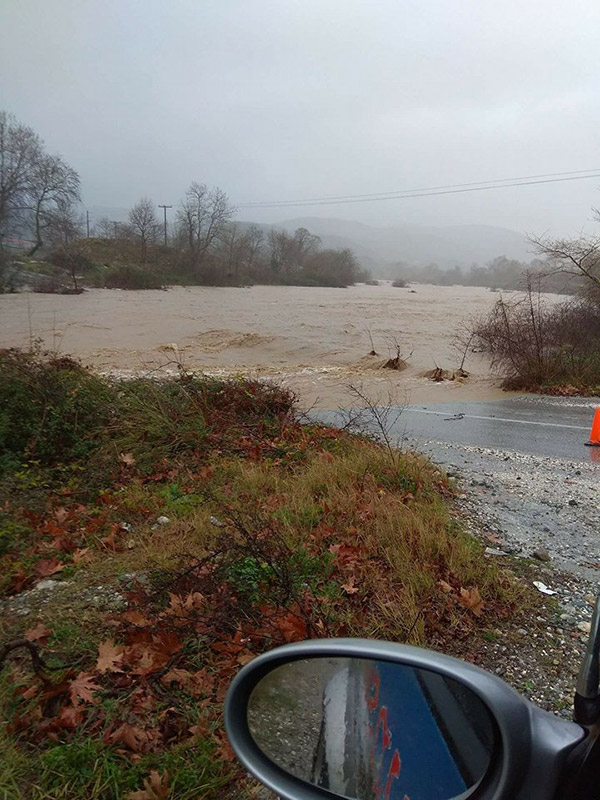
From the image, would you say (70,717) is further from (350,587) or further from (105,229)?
(105,229)

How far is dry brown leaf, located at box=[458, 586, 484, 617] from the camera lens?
3.43m

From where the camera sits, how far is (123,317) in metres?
36.2

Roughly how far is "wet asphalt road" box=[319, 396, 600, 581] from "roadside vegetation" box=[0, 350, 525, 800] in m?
0.52

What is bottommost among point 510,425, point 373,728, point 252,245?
point 510,425

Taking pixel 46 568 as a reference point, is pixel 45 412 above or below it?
above

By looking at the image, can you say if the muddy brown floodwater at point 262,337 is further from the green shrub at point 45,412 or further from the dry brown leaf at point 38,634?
the dry brown leaf at point 38,634

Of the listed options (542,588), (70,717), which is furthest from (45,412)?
(542,588)

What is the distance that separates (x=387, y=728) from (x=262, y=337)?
29.2 metres

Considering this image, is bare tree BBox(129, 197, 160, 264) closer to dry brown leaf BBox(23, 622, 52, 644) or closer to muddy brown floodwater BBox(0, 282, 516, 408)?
muddy brown floodwater BBox(0, 282, 516, 408)

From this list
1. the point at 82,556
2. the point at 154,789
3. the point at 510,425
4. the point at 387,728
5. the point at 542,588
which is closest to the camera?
the point at 387,728

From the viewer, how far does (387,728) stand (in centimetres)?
128

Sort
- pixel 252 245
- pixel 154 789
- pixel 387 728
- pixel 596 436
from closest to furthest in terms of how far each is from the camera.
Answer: pixel 387 728
pixel 154 789
pixel 596 436
pixel 252 245

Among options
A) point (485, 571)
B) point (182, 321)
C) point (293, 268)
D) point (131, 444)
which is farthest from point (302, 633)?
point (293, 268)

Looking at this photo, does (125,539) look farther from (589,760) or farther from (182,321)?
(182,321)
